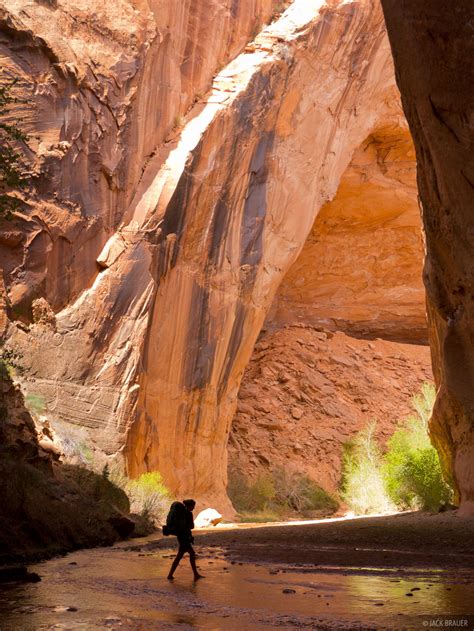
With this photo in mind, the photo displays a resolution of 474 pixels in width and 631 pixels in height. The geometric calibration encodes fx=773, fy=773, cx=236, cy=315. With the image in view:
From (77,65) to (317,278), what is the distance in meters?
17.9

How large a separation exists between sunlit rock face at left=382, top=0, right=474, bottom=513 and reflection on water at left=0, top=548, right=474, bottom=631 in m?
5.10

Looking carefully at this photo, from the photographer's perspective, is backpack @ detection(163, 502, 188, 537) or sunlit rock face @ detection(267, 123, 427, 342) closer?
backpack @ detection(163, 502, 188, 537)

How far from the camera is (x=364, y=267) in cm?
3531

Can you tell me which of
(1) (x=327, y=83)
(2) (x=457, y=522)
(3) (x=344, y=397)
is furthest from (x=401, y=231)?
(2) (x=457, y=522)

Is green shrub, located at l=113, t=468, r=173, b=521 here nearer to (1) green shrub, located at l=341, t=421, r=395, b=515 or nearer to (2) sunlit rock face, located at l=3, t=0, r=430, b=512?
(2) sunlit rock face, located at l=3, t=0, r=430, b=512

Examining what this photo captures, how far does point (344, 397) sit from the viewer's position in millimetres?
31922

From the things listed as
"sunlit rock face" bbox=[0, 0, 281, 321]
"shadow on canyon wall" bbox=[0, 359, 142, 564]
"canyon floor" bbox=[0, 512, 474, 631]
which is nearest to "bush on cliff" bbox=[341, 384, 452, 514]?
"canyon floor" bbox=[0, 512, 474, 631]

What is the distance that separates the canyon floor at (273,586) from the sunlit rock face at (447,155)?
247cm

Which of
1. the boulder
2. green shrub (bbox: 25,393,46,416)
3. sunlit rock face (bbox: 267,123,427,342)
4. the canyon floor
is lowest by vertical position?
the boulder

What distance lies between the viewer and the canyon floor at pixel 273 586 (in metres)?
5.41

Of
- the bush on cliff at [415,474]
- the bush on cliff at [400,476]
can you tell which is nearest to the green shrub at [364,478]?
the bush on cliff at [400,476]

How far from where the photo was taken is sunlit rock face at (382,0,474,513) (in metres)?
9.92

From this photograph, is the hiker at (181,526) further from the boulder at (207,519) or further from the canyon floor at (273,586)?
the boulder at (207,519)

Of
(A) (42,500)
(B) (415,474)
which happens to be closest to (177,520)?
(A) (42,500)
